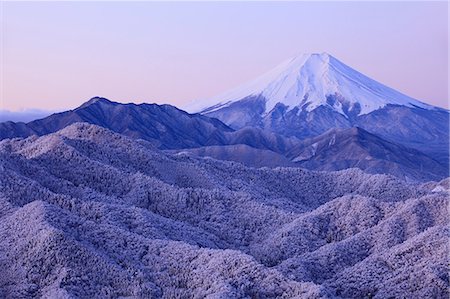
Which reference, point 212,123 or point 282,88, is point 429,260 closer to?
point 212,123

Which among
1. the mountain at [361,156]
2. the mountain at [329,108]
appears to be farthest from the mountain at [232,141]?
the mountain at [329,108]

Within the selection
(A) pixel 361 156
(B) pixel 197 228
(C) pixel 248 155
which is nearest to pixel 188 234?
(B) pixel 197 228

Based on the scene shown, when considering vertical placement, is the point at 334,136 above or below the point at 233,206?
below

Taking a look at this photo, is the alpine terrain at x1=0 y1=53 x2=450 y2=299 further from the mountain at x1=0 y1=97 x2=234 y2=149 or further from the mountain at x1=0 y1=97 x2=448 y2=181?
the mountain at x1=0 y1=97 x2=234 y2=149

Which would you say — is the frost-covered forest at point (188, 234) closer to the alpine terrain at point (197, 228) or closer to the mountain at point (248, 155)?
the alpine terrain at point (197, 228)

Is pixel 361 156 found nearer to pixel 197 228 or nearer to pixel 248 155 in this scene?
pixel 248 155

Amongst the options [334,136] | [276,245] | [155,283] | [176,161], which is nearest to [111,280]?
[155,283]
